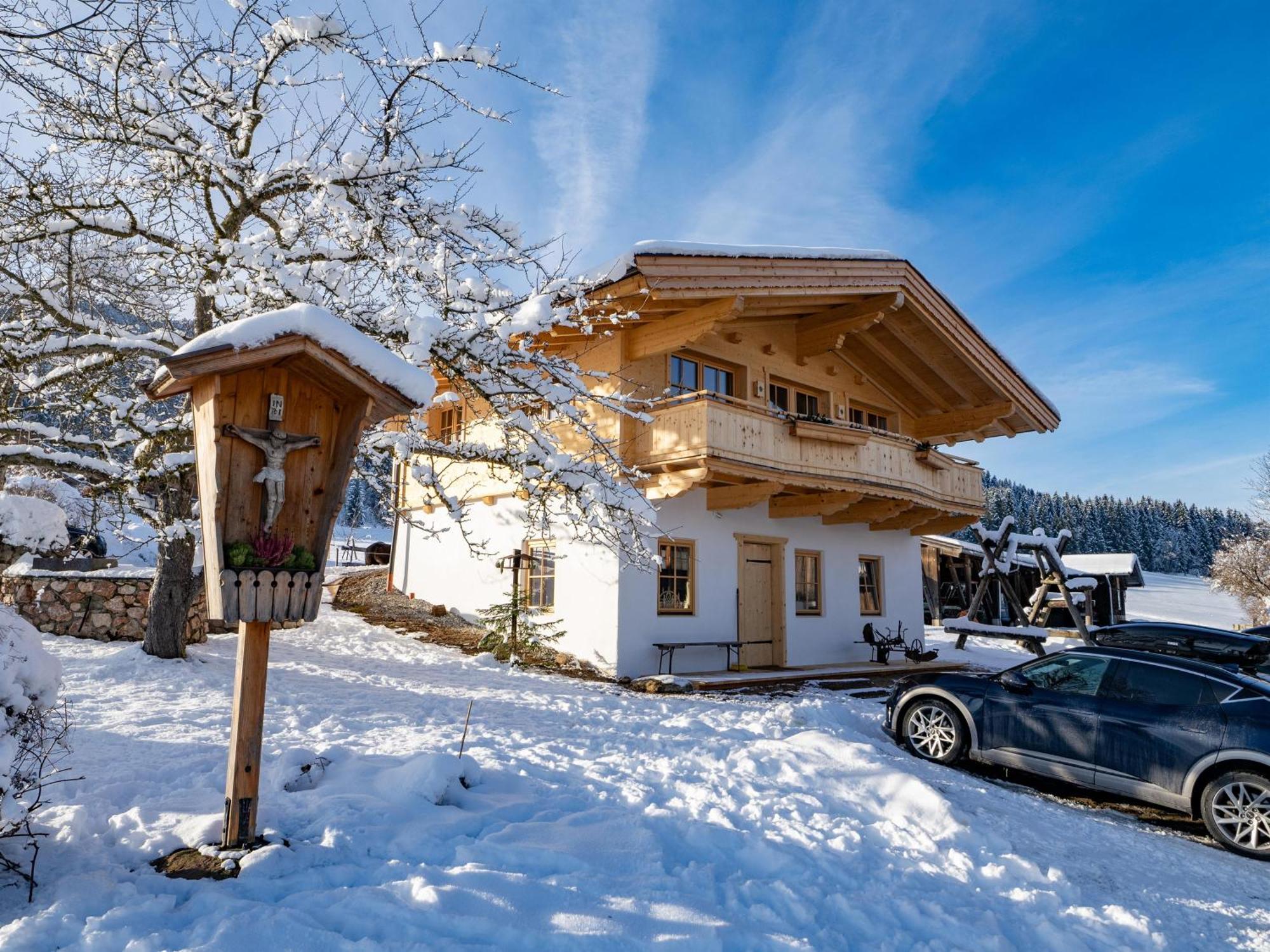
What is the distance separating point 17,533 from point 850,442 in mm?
14243

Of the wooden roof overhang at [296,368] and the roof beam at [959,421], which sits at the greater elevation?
the roof beam at [959,421]

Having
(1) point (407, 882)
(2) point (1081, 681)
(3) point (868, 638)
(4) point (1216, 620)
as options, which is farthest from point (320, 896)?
(4) point (1216, 620)

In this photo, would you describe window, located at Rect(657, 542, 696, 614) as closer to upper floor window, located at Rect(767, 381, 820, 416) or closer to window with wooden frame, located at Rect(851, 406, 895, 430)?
upper floor window, located at Rect(767, 381, 820, 416)

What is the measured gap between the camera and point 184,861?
3.67 metres

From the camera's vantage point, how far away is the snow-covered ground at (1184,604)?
44375mm

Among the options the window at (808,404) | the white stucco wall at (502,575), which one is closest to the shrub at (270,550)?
the white stucco wall at (502,575)

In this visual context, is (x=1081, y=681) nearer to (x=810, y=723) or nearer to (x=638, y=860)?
(x=810, y=723)

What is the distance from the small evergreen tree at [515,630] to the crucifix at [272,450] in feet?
27.3

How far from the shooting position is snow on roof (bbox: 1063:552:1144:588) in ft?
116

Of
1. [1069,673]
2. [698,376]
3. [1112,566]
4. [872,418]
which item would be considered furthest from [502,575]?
[1112,566]

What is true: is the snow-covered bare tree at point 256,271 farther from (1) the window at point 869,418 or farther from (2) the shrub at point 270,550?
(1) the window at point 869,418

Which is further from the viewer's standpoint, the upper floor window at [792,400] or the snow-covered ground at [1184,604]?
the snow-covered ground at [1184,604]

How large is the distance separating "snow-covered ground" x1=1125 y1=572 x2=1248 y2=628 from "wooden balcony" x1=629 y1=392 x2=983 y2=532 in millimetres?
33026

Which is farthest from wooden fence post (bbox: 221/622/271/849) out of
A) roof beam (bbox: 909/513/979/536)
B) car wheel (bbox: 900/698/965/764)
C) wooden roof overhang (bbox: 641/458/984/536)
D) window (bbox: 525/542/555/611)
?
roof beam (bbox: 909/513/979/536)
